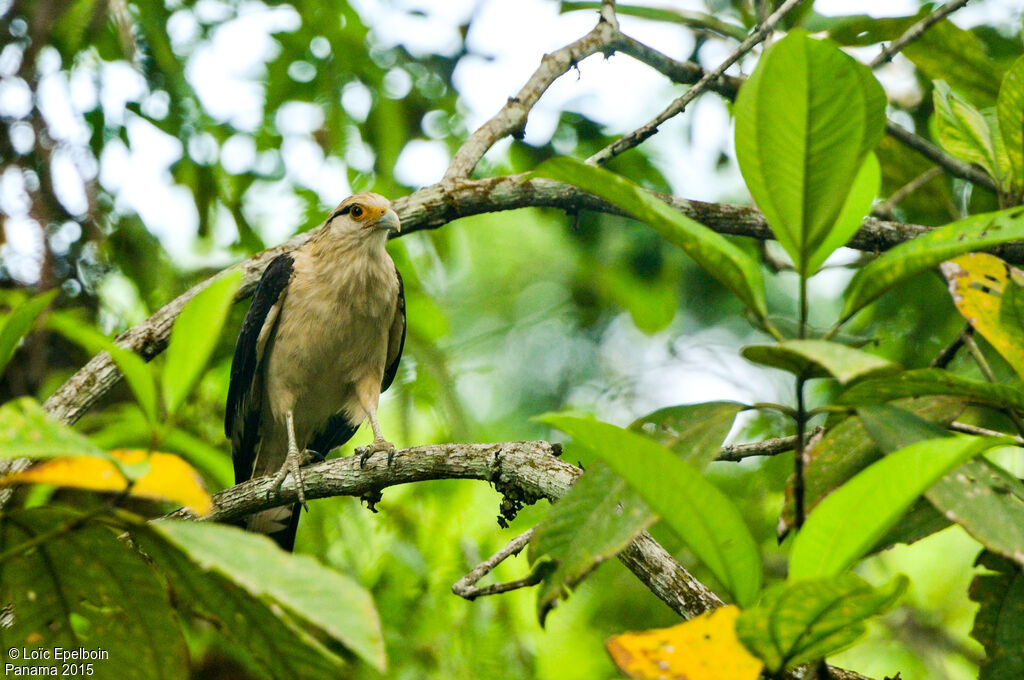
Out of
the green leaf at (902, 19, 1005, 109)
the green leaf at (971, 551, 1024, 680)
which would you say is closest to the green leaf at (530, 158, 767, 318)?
the green leaf at (971, 551, 1024, 680)

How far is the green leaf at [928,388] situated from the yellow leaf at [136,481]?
4.38 feet

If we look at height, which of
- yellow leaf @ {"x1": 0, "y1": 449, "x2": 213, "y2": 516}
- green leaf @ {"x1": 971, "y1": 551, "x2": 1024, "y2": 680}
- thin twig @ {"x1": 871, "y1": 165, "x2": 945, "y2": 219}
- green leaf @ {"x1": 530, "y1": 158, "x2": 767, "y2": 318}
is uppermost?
green leaf @ {"x1": 530, "y1": 158, "x2": 767, "y2": 318}

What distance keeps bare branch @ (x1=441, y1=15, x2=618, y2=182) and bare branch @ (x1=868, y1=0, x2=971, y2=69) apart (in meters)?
1.25

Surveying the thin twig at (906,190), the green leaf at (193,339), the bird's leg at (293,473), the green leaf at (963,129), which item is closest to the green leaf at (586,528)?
the green leaf at (193,339)

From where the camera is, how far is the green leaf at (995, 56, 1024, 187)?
2.59 meters

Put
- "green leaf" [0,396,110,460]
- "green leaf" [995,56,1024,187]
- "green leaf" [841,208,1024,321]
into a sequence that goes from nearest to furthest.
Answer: "green leaf" [0,396,110,460], "green leaf" [841,208,1024,321], "green leaf" [995,56,1024,187]

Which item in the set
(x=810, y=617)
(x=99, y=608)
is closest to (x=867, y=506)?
(x=810, y=617)

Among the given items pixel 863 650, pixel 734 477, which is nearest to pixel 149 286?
pixel 734 477

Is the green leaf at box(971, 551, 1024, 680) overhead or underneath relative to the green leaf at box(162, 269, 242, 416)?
underneath

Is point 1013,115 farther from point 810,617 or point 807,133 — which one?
point 810,617

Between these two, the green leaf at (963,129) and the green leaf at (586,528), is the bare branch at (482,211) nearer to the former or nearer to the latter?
the green leaf at (963,129)

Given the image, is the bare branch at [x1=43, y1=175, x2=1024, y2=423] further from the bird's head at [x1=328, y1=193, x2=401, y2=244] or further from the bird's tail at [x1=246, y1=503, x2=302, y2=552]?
the bird's tail at [x1=246, y1=503, x2=302, y2=552]

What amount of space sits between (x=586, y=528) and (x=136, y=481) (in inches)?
32.9

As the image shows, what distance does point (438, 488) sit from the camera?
5.09 meters
